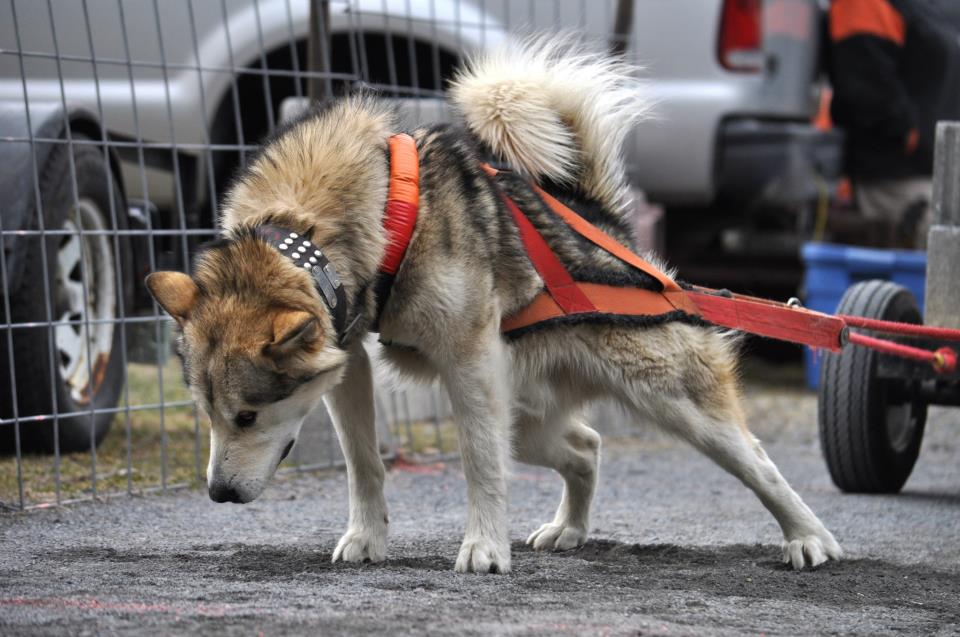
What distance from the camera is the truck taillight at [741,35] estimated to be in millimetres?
7332

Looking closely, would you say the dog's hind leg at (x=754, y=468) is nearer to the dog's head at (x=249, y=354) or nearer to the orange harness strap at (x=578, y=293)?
the orange harness strap at (x=578, y=293)

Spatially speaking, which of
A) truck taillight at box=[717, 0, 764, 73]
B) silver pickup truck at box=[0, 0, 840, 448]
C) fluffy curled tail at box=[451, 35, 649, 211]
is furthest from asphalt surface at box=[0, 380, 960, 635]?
A: truck taillight at box=[717, 0, 764, 73]

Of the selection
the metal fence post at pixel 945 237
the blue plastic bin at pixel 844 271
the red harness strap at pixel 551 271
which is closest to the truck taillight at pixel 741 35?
the blue plastic bin at pixel 844 271

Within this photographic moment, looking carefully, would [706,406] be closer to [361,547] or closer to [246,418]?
[361,547]

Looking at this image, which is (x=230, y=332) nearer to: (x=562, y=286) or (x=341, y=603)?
(x=341, y=603)

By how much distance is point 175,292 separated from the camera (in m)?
3.40

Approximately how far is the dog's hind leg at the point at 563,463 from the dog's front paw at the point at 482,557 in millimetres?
531

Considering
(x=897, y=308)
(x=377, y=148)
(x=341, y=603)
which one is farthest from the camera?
(x=897, y=308)

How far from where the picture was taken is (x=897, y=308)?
5.20 meters

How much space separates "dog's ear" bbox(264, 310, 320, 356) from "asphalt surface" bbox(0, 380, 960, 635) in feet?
1.94

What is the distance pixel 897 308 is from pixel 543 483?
1.58 metres

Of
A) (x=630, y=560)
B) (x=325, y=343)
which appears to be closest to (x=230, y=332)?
(x=325, y=343)

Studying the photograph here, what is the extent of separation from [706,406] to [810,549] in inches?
20.0

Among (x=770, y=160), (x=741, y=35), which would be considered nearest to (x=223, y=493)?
(x=741, y=35)
